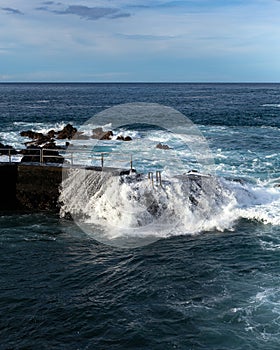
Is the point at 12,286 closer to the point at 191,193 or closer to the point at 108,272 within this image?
the point at 108,272

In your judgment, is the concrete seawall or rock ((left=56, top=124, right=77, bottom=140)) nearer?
the concrete seawall

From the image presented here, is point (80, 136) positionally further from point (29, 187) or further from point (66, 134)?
point (29, 187)

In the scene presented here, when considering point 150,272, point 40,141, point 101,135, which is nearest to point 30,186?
point 150,272

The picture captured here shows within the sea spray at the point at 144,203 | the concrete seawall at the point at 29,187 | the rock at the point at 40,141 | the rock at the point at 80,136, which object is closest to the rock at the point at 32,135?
the rock at the point at 40,141

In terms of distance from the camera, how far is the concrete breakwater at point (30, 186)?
17969 millimetres

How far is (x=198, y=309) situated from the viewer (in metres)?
9.91

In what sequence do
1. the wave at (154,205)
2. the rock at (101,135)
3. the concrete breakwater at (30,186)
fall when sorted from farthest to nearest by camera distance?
1. the rock at (101,135)
2. the concrete breakwater at (30,186)
3. the wave at (154,205)

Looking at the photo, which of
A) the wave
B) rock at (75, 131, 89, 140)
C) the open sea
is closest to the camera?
the open sea

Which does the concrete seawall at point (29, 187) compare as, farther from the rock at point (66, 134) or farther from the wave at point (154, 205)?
the rock at point (66, 134)

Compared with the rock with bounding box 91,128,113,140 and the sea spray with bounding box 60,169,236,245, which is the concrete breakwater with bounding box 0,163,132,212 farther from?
the rock with bounding box 91,128,113,140

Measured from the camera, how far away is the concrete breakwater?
18.0 m

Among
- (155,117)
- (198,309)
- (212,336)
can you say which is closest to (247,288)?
(198,309)

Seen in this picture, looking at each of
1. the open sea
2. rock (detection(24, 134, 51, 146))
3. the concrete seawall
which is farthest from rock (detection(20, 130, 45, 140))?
the open sea

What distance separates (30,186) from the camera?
1836 cm
